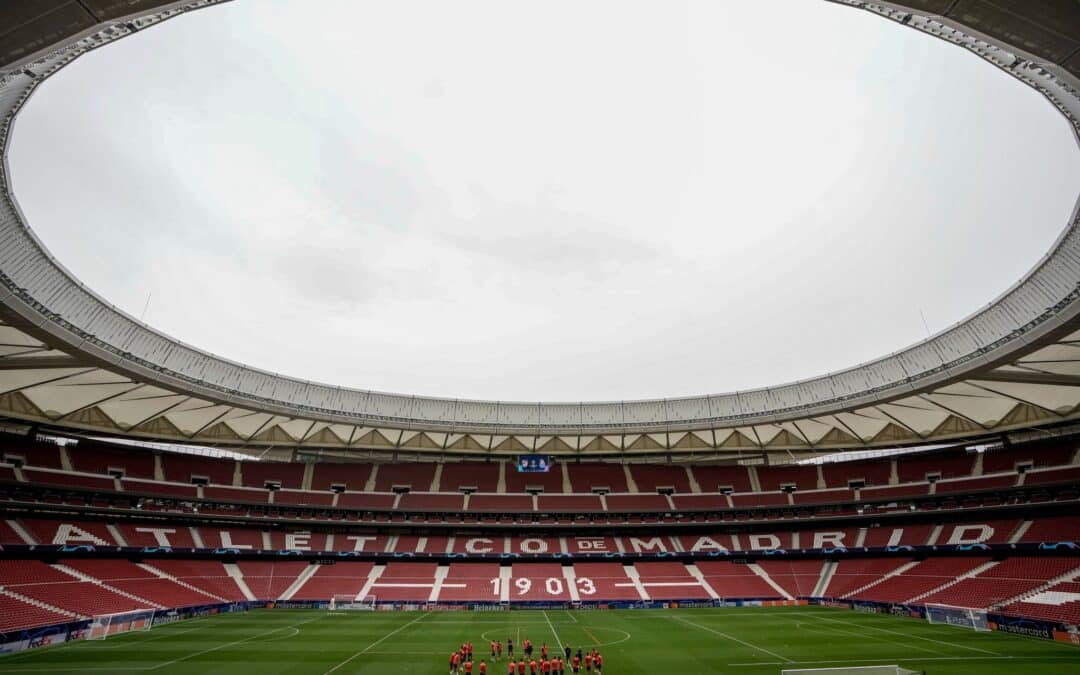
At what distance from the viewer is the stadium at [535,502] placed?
2059 cm

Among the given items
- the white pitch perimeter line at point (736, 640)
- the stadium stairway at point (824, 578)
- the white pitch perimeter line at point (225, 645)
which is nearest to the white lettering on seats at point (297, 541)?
the white pitch perimeter line at point (225, 645)

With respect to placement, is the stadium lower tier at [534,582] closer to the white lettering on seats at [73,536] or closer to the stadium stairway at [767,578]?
the stadium stairway at [767,578]

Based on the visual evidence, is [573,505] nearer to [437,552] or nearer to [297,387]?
[437,552]

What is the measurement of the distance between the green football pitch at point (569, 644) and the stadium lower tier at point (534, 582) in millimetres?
3724

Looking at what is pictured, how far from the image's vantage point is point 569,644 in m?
24.9

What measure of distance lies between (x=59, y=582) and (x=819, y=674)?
1605 inches

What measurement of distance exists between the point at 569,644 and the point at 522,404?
25.8 m

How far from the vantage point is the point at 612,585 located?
1639 inches

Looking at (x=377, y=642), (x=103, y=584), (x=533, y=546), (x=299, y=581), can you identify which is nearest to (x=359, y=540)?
(x=299, y=581)

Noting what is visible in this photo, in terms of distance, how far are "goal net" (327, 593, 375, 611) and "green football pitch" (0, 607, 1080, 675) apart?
314 cm

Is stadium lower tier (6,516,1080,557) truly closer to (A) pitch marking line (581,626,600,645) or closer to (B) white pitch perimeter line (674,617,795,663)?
(B) white pitch perimeter line (674,617,795,663)

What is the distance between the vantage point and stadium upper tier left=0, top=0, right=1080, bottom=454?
27.8ft

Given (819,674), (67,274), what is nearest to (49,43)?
(67,274)

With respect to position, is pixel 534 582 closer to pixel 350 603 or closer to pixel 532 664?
pixel 350 603
